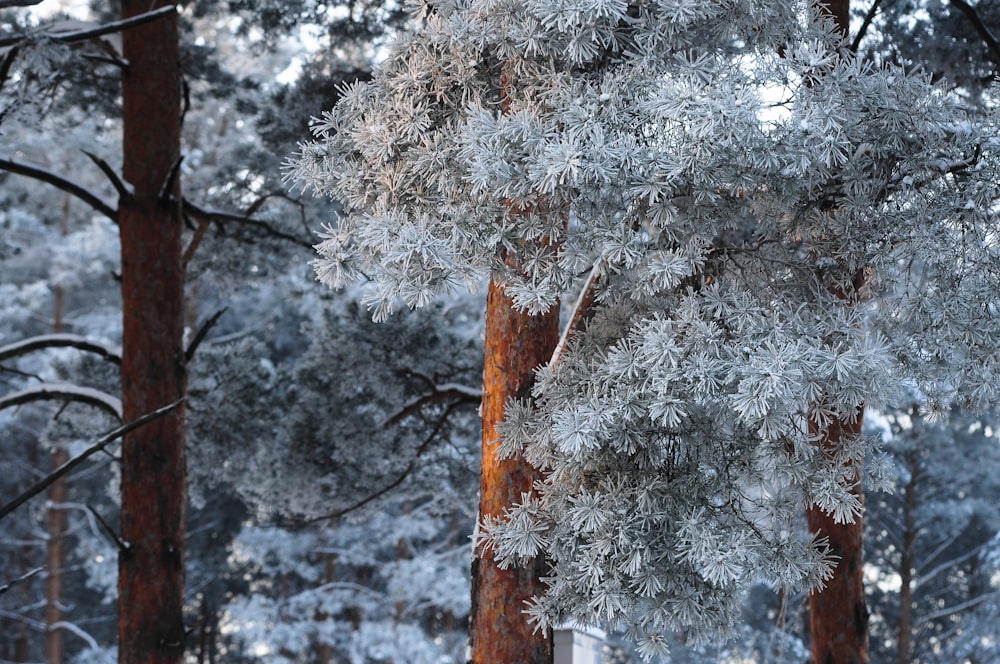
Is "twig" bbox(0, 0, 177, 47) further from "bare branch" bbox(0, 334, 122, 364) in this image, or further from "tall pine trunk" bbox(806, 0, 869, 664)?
"tall pine trunk" bbox(806, 0, 869, 664)

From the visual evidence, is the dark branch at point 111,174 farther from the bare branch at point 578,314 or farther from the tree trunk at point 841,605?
the tree trunk at point 841,605

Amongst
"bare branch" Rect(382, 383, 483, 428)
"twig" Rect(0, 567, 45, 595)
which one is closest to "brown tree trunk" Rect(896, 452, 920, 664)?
"bare branch" Rect(382, 383, 483, 428)

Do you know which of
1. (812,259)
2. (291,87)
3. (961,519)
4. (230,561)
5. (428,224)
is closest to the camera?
(428,224)

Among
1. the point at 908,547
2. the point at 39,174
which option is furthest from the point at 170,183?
the point at 908,547

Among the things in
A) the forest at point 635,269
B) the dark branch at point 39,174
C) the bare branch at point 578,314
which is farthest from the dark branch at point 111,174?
the bare branch at point 578,314

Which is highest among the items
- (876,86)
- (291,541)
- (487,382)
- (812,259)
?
(291,541)

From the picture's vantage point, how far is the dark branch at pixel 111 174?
4781mm

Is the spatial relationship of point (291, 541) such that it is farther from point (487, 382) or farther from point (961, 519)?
point (487, 382)

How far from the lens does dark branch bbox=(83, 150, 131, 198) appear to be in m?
4.78

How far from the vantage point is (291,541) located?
1319 centimetres

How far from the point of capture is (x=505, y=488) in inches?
149

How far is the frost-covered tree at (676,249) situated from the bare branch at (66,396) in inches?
90.0

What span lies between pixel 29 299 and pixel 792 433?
11.4 metres

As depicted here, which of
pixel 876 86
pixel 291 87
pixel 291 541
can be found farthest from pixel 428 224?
pixel 291 541
